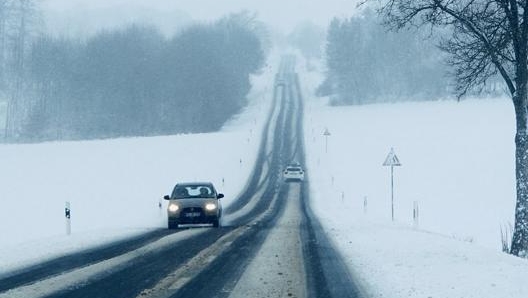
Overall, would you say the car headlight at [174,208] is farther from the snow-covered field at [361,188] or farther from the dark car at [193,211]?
the snow-covered field at [361,188]

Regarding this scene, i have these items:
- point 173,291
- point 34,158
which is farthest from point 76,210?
point 173,291

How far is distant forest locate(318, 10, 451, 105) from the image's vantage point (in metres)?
105

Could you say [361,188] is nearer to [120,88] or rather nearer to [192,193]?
[192,193]

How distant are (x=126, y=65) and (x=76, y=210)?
68363 mm

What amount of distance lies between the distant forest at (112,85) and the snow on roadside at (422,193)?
16.5 metres

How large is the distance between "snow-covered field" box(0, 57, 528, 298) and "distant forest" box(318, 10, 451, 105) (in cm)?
1883

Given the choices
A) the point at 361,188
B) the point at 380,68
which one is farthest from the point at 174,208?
the point at 380,68

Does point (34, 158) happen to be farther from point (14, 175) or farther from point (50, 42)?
point (50, 42)

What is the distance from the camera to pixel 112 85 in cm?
9694

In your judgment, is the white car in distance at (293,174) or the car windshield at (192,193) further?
the white car in distance at (293,174)

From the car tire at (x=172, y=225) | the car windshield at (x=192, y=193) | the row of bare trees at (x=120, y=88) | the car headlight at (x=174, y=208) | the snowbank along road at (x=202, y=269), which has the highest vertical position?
the row of bare trees at (x=120, y=88)

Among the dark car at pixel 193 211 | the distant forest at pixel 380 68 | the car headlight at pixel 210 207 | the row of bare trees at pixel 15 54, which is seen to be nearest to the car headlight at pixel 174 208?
the dark car at pixel 193 211

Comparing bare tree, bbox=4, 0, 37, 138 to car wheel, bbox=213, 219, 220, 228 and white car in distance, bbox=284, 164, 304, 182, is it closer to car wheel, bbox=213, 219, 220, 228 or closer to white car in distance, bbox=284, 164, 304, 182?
white car in distance, bbox=284, 164, 304, 182

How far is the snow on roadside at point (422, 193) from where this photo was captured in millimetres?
10273
